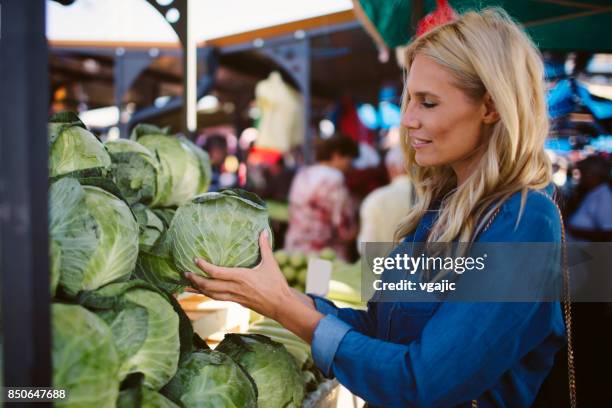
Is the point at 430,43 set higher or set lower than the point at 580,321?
higher

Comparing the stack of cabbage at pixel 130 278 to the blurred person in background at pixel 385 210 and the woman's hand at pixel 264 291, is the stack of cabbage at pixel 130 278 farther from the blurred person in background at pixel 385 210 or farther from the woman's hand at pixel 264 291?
the blurred person in background at pixel 385 210

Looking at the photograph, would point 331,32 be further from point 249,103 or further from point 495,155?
point 495,155

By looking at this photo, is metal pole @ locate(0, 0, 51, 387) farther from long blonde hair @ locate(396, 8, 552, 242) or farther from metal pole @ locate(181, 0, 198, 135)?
metal pole @ locate(181, 0, 198, 135)

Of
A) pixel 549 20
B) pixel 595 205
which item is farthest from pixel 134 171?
pixel 595 205

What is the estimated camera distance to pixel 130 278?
5.08 ft

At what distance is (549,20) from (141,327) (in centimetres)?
293

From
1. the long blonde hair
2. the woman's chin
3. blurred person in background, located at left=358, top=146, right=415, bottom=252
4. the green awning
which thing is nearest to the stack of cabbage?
the woman's chin

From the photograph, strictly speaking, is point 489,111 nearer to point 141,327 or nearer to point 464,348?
point 464,348

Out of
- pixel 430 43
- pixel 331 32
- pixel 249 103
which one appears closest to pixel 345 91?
pixel 249 103

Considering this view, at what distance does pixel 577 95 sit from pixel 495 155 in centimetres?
333

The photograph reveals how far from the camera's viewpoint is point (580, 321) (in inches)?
108

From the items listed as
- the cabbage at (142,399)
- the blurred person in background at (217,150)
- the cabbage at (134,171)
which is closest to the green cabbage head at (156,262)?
the cabbage at (134,171)

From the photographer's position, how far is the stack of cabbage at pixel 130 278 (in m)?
1.14

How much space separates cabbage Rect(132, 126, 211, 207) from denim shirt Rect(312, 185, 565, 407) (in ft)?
3.07
